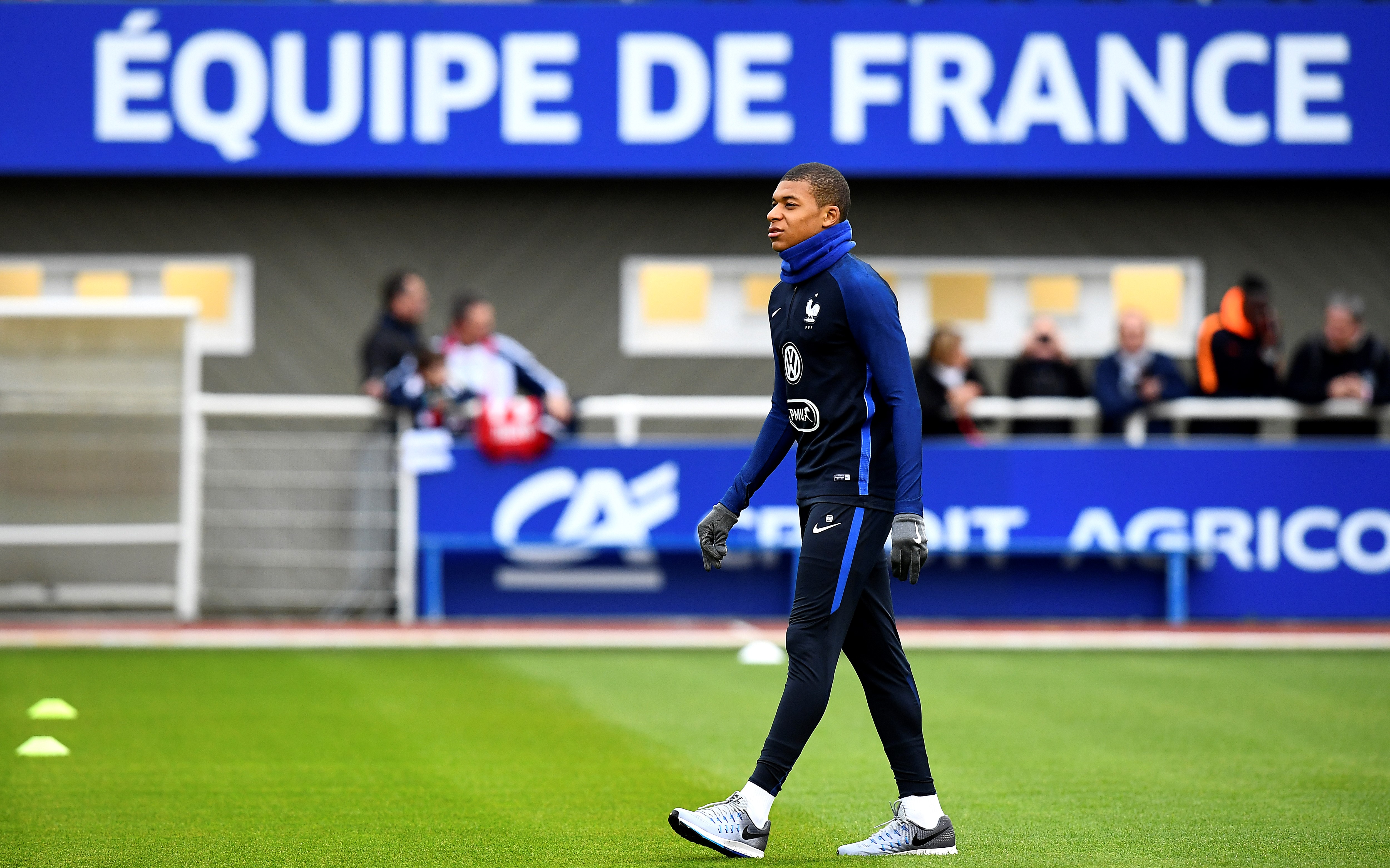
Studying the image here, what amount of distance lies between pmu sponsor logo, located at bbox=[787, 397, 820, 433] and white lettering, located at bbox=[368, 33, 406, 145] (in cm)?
1041

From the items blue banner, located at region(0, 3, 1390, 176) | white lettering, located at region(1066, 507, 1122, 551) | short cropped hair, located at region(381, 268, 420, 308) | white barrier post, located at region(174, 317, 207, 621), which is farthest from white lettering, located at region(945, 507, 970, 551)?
white barrier post, located at region(174, 317, 207, 621)

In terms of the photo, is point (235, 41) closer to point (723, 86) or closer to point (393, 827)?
point (723, 86)

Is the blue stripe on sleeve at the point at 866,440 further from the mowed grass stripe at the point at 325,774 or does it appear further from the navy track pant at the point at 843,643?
the mowed grass stripe at the point at 325,774

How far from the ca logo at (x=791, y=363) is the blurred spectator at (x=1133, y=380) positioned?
8.68 m

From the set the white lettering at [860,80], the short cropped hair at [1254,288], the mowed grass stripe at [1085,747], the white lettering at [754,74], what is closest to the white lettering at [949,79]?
the white lettering at [860,80]

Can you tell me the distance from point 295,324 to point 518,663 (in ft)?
19.6

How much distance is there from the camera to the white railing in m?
13.6

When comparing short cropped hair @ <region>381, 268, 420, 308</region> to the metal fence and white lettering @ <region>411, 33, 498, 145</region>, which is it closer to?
the metal fence

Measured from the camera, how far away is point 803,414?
5.62 m

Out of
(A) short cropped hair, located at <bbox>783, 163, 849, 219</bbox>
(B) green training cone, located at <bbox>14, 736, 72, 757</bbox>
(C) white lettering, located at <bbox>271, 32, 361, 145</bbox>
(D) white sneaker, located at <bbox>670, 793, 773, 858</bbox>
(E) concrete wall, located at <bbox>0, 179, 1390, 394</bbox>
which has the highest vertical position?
(C) white lettering, located at <bbox>271, 32, 361, 145</bbox>

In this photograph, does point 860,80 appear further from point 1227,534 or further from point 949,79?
point 1227,534

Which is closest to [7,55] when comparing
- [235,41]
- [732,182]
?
[235,41]

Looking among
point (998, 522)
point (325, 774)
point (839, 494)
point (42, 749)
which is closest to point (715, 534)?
point (839, 494)

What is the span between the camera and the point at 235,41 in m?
15.2
